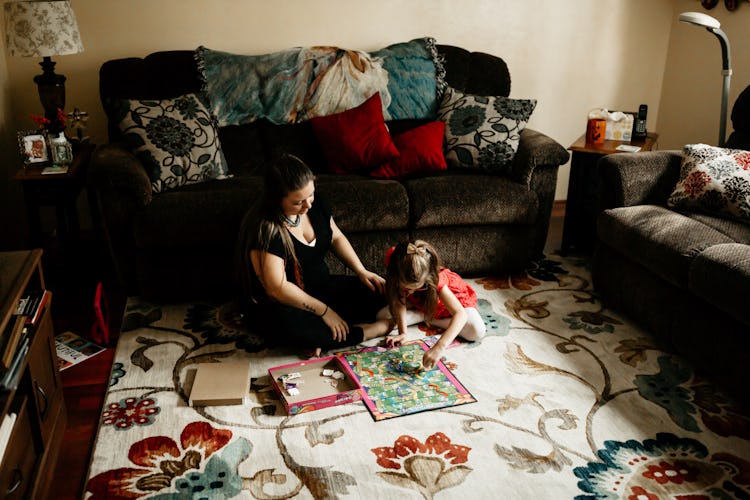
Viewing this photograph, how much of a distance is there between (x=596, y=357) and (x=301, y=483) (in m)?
1.25

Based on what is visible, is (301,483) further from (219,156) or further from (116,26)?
(116,26)

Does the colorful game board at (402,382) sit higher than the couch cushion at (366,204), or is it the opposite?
the couch cushion at (366,204)

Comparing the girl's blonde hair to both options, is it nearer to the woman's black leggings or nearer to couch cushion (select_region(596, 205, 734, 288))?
the woman's black leggings

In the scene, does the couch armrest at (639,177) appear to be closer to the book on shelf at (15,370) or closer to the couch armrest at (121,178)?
the couch armrest at (121,178)

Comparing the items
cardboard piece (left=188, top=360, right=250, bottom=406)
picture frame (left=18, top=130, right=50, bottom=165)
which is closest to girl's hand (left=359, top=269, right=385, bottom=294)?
cardboard piece (left=188, top=360, right=250, bottom=406)

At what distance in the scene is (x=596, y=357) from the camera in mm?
2592

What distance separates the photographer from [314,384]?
235 cm

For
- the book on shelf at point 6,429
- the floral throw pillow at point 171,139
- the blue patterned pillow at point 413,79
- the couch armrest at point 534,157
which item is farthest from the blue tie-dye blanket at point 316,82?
the book on shelf at point 6,429

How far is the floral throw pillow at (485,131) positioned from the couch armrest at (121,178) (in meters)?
1.42

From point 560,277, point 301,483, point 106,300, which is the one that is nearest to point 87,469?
point 301,483

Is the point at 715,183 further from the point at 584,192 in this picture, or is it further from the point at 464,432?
the point at 464,432

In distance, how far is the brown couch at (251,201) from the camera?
9.25ft

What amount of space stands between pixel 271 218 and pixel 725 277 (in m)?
1.51

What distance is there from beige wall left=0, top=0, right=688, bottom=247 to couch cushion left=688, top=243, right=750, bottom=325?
1913 millimetres
